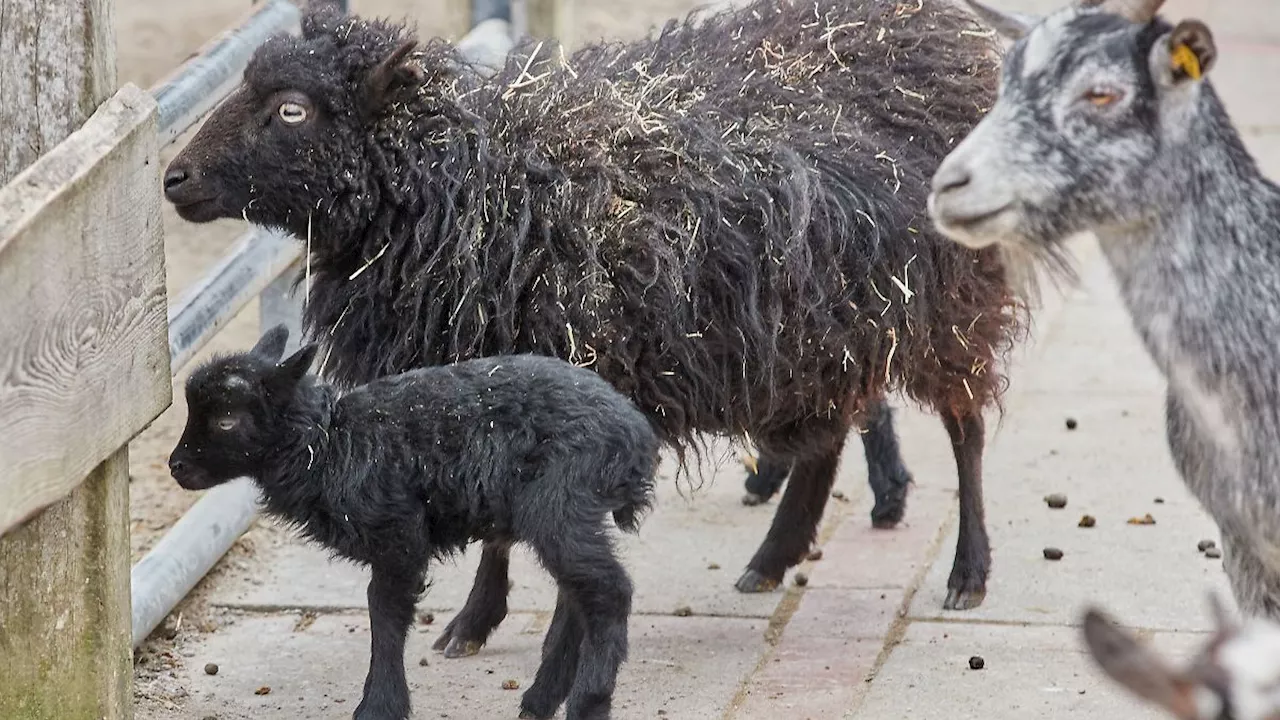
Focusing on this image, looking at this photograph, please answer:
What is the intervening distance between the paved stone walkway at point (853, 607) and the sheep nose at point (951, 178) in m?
1.65

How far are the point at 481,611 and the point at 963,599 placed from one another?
1432mm

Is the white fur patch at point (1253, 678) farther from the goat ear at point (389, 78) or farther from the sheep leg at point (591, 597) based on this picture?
the goat ear at point (389, 78)

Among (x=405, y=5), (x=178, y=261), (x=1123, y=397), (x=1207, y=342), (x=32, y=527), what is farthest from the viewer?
(x=405, y=5)

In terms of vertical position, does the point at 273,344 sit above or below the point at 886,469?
above

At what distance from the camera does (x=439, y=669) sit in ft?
17.5

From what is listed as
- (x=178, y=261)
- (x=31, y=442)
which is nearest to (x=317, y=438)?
(x=31, y=442)

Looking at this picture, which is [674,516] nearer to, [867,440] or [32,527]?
[867,440]

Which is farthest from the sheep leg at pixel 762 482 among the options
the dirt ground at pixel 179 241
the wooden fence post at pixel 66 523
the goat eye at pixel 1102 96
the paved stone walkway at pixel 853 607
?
the goat eye at pixel 1102 96

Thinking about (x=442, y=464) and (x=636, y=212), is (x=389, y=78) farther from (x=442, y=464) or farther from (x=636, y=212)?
(x=442, y=464)

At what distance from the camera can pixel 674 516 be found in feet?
21.7

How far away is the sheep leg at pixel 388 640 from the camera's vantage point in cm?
448

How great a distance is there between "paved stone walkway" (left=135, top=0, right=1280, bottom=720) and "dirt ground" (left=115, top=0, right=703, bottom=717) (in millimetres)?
109

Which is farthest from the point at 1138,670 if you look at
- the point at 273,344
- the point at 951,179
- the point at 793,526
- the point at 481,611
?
the point at 793,526

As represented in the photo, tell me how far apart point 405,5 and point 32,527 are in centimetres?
950
